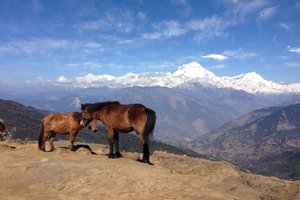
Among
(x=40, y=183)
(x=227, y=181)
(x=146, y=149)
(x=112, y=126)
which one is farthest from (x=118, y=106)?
(x=227, y=181)

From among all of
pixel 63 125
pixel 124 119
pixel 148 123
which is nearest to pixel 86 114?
pixel 63 125

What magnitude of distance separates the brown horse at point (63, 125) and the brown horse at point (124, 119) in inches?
75.5

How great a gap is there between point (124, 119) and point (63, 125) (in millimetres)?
6574

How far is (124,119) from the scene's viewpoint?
22.9m

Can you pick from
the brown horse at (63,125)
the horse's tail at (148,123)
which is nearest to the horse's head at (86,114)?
the brown horse at (63,125)

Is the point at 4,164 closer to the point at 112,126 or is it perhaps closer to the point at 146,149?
the point at 112,126

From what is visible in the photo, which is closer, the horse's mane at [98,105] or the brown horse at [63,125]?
the horse's mane at [98,105]

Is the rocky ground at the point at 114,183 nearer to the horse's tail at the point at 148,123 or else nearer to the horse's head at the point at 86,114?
the horse's tail at the point at 148,123

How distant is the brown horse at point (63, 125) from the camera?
2669cm

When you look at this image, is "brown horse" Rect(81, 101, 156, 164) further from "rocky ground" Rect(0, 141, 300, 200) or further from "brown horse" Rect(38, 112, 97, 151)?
"brown horse" Rect(38, 112, 97, 151)

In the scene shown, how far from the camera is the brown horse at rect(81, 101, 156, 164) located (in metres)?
22.1

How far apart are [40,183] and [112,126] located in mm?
6597

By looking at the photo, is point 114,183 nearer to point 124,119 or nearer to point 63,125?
point 124,119

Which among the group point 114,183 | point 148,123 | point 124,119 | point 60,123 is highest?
point 124,119
